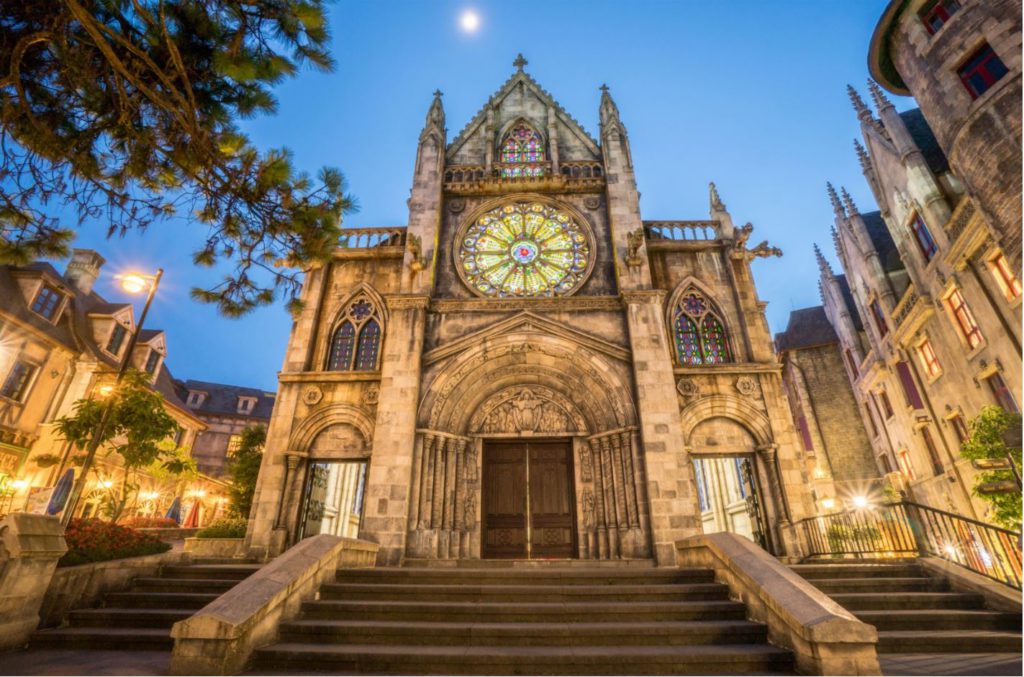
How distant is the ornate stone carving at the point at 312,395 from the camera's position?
13891 millimetres

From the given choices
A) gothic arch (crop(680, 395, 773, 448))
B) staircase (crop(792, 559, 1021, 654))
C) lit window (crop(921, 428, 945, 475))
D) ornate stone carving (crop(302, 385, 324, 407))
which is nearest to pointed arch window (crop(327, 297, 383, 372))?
ornate stone carving (crop(302, 385, 324, 407))

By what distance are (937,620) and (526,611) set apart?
569 centimetres

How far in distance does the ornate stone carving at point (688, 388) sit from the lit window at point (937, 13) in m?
16.7

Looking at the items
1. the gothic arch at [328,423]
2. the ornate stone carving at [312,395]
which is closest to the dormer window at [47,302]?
the ornate stone carving at [312,395]

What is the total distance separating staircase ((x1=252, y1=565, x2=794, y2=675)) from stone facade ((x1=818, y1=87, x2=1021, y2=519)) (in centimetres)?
1663

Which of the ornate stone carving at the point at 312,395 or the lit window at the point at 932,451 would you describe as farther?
the lit window at the point at 932,451

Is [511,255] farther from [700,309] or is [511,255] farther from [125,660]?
[125,660]

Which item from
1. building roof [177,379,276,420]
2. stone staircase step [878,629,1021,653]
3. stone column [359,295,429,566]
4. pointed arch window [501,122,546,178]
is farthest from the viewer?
building roof [177,379,276,420]

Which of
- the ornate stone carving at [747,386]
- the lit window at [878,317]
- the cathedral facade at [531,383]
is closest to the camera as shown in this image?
the cathedral facade at [531,383]

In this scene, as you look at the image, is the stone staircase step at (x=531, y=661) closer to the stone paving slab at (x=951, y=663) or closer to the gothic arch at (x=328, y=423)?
the stone paving slab at (x=951, y=663)

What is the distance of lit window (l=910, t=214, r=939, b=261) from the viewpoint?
20.2 meters

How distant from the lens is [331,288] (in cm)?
1602

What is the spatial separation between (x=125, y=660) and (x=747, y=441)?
46.3 feet

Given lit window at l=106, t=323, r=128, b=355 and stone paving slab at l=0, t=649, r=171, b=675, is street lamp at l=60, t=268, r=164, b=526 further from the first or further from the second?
lit window at l=106, t=323, r=128, b=355
